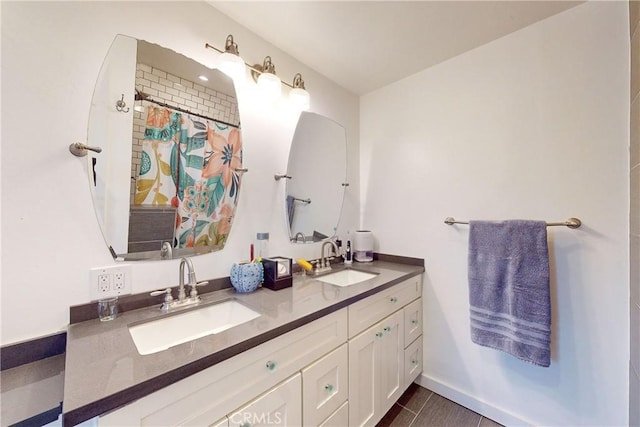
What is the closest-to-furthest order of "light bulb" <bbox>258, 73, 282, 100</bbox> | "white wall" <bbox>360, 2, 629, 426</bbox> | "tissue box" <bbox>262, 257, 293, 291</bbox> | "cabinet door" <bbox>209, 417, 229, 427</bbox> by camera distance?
1. "cabinet door" <bbox>209, 417, 229, 427</bbox>
2. "white wall" <bbox>360, 2, 629, 426</bbox>
3. "tissue box" <bbox>262, 257, 293, 291</bbox>
4. "light bulb" <bbox>258, 73, 282, 100</bbox>

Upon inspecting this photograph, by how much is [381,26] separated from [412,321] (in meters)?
1.75

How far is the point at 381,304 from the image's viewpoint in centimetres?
139

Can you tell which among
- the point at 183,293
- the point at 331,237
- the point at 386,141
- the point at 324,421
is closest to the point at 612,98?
the point at 386,141

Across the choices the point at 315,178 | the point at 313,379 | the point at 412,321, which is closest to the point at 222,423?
the point at 313,379

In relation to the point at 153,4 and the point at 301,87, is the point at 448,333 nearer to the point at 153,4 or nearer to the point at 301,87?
the point at 301,87

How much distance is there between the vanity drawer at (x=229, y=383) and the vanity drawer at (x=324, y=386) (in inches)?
1.8

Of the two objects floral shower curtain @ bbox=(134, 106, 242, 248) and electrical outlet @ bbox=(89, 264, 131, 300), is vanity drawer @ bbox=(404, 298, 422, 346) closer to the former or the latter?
floral shower curtain @ bbox=(134, 106, 242, 248)

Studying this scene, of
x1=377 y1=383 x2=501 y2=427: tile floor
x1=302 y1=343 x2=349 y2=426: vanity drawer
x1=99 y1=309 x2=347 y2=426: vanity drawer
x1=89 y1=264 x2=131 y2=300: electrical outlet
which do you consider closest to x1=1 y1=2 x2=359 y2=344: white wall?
x1=89 y1=264 x2=131 y2=300: electrical outlet

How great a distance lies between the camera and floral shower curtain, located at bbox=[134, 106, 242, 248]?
1.08 metres

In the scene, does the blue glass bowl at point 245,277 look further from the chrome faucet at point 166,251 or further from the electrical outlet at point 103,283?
the electrical outlet at point 103,283

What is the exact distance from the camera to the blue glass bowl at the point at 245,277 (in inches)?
49.1

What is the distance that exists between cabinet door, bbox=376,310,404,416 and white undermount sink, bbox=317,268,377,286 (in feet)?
0.99

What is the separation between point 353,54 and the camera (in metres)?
1.63

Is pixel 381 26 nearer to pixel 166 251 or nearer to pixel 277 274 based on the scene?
pixel 277 274
